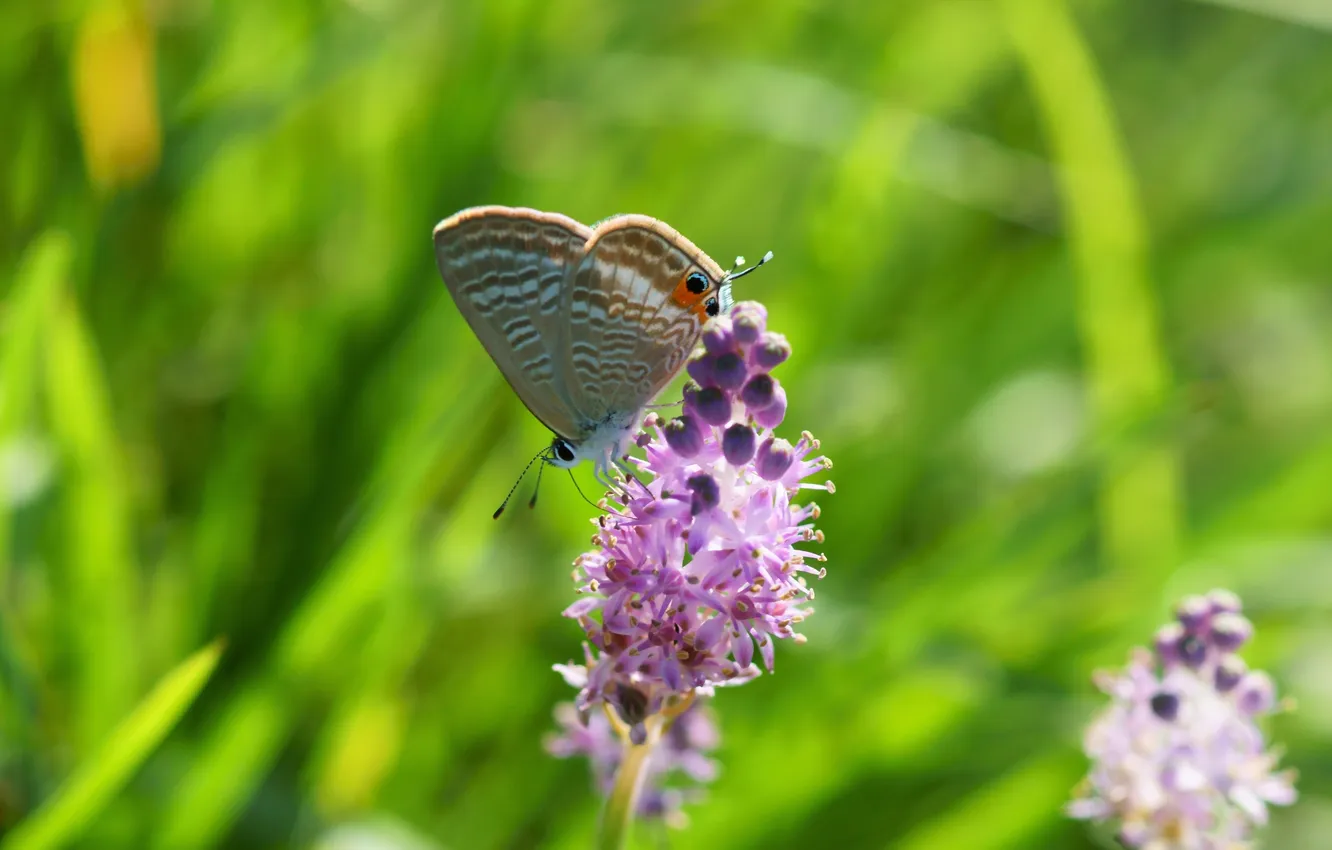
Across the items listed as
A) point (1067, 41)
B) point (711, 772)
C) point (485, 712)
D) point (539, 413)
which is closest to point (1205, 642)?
point (711, 772)

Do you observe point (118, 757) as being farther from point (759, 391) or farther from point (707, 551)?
point (759, 391)

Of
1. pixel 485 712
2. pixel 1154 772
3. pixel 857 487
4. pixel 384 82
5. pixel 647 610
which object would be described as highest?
pixel 384 82

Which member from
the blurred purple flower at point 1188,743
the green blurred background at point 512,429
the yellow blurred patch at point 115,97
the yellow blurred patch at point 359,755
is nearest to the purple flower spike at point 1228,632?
the blurred purple flower at point 1188,743

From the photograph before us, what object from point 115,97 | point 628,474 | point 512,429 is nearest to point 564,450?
point 628,474

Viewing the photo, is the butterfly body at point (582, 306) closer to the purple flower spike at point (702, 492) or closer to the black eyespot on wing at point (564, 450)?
the black eyespot on wing at point (564, 450)

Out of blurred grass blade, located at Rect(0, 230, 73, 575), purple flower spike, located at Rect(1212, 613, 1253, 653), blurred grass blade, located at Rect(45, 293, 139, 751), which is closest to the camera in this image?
purple flower spike, located at Rect(1212, 613, 1253, 653)

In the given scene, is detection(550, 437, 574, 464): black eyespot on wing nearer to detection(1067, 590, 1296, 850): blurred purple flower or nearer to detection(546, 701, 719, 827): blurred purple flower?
detection(546, 701, 719, 827): blurred purple flower

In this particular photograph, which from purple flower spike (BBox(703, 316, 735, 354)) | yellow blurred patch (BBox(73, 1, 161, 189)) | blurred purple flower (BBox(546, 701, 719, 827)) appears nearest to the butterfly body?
purple flower spike (BBox(703, 316, 735, 354))

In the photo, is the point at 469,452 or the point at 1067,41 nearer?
the point at 469,452

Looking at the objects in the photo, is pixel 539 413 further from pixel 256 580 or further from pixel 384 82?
pixel 384 82
